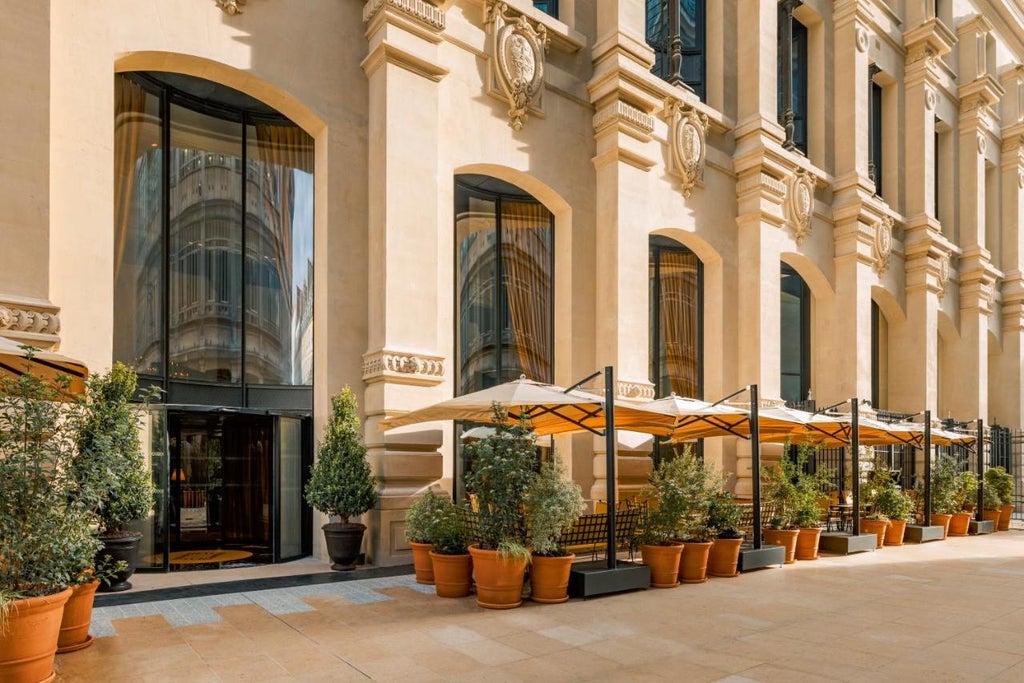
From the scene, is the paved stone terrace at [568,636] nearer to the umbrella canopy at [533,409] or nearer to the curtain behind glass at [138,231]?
the umbrella canopy at [533,409]

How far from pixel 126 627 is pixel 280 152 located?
8465 millimetres

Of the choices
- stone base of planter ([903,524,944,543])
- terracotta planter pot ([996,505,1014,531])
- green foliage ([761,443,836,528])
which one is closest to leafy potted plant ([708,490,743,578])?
green foliage ([761,443,836,528])

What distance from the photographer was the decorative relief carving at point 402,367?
11969 mm

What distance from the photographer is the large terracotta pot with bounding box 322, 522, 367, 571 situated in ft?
36.9

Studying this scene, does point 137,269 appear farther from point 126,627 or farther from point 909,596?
point 909,596

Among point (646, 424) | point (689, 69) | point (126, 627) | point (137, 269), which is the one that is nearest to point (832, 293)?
point (689, 69)

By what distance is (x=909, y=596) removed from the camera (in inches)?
406

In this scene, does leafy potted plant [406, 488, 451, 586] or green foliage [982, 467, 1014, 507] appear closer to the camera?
leafy potted plant [406, 488, 451, 586]

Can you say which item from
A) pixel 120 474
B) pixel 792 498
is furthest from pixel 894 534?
pixel 120 474

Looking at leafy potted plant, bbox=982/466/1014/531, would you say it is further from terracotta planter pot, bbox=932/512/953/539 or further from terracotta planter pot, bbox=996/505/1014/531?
terracotta planter pot, bbox=932/512/953/539

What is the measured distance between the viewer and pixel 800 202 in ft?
69.6

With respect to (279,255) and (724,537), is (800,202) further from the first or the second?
(279,255)

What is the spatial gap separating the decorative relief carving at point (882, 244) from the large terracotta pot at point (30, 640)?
23.8 metres

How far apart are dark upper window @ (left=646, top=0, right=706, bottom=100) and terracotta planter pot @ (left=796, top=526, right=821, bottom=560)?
444 inches
